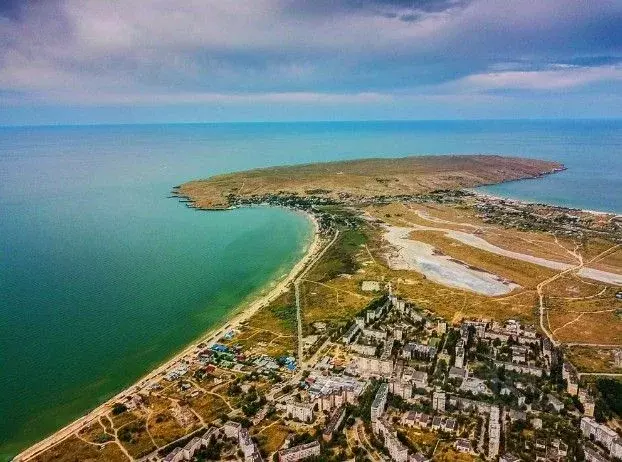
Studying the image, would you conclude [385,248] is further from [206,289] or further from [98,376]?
[98,376]

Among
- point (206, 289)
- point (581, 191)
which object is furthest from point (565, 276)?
point (581, 191)

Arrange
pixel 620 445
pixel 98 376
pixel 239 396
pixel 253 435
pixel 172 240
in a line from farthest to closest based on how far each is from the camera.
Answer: pixel 172 240, pixel 98 376, pixel 239 396, pixel 253 435, pixel 620 445

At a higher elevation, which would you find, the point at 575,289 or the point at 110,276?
the point at 110,276

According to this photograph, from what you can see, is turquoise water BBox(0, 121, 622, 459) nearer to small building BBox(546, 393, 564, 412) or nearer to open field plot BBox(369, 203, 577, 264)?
open field plot BBox(369, 203, 577, 264)

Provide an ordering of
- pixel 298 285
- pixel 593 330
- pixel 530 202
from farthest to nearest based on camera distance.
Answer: pixel 530 202
pixel 298 285
pixel 593 330

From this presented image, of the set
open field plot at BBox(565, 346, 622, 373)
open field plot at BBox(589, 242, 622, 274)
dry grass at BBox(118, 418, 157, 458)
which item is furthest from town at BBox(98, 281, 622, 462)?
open field plot at BBox(589, 242, 622, 274)

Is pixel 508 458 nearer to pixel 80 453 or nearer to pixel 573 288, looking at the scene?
pixel 80 453

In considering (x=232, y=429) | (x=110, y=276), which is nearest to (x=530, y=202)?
(x=110, y=276)
